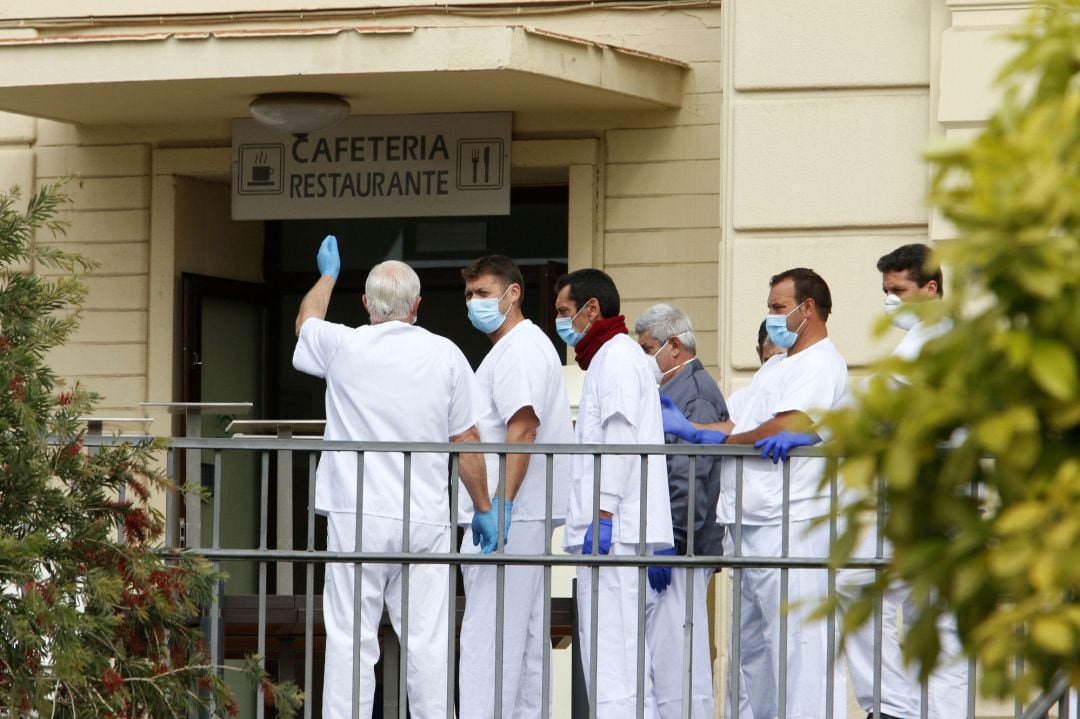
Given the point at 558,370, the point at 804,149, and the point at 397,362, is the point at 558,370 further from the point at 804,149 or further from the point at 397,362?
the point at 804,149

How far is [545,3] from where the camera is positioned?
10656 mm

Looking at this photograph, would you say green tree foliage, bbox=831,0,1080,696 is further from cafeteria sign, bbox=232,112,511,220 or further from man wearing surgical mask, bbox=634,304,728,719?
cafeteria sign, bbox=232,112,511,220

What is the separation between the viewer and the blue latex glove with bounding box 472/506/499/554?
7039 mm

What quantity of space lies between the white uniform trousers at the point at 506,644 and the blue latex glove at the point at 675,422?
2.60ft

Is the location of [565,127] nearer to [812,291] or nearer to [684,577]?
A: [812,291]

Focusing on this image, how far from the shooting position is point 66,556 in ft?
17.3

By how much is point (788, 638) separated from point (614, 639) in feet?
2.23

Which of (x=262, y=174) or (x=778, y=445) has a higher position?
(x=262, y=174)

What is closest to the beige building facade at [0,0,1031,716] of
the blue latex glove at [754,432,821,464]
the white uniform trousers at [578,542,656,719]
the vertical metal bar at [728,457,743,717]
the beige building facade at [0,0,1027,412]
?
the beige building facade at [0,0,1027,412]

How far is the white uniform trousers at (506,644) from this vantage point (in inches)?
277

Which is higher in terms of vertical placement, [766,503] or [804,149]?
[804,149]

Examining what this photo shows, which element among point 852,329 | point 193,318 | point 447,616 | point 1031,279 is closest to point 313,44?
point 193,318

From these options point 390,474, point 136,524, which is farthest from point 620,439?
point 136,524

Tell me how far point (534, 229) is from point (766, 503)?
4.69m
